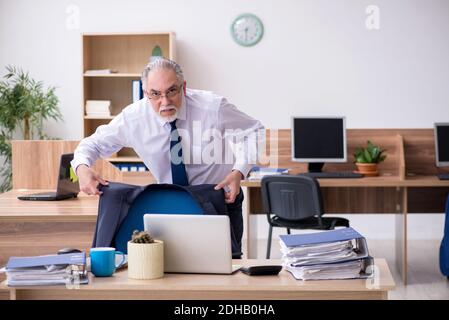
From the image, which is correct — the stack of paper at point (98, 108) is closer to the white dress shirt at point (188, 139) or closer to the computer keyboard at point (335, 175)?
the computer keyboard at point (335, 175)

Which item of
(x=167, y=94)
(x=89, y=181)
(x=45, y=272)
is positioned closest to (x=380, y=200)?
(x=167, y=94)

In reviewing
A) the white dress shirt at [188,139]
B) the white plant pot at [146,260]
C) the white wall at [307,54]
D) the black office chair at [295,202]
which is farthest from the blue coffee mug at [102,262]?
the white wall at [307,54]

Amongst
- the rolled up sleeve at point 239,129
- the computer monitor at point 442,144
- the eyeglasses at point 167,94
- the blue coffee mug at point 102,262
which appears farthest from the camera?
the computer monitor at point 442,144

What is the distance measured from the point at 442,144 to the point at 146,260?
4.20 metres

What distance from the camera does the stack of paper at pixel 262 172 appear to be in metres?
5.77

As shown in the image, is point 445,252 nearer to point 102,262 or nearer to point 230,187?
point 230,187

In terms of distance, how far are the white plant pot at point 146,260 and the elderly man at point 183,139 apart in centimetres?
84

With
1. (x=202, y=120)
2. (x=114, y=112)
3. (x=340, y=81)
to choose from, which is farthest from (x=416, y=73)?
(x=202, y=120)

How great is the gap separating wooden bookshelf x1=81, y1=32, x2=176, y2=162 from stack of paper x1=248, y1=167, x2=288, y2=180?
2.05 meters

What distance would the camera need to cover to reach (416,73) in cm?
755

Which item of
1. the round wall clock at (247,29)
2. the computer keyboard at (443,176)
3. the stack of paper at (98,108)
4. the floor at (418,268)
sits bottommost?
the floor at (418,268)

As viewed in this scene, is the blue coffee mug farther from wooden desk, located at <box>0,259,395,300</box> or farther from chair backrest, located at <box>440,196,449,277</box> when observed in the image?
chair backrest, located at <box>440,196,449,277</box>
